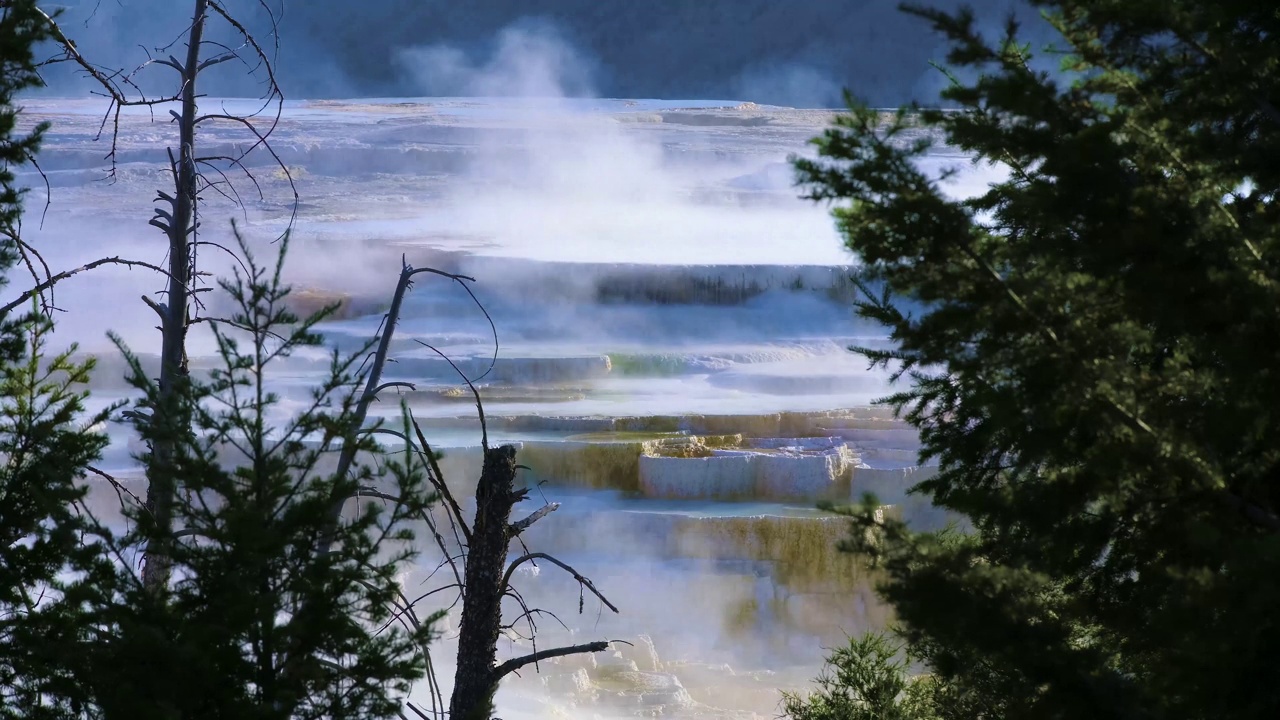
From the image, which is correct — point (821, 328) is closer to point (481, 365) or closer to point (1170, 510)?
point (481, 365)

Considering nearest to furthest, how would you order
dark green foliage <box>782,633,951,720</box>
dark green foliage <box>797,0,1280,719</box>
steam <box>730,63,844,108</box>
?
dark green foliage <box>797,0,1280,719</box> < dark green foliage <box>782,633,951,720</box> < steam <box>730,63,844,108</box>

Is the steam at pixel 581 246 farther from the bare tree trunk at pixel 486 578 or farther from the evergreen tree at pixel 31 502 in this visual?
the evergreen tree at pixel 31 502

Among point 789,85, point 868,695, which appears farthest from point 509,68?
point 868,695

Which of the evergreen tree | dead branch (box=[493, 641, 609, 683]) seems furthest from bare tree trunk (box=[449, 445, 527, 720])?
the evergreen tree

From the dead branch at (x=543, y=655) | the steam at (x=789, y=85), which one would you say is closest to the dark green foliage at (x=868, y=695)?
the dead branch at (x=543, y=655)

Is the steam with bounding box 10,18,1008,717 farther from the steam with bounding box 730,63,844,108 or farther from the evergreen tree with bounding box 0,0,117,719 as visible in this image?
the steam with bounding box 730,63,844,108

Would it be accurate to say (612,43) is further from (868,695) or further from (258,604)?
(258,604)

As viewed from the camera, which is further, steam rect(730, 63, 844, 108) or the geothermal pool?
steam rect(730, 63, 844, 108)
